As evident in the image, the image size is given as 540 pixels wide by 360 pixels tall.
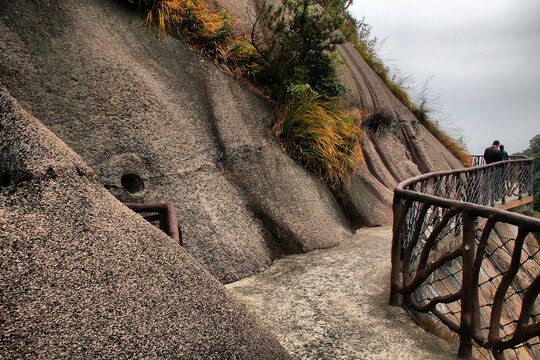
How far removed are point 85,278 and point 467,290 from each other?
207 cm

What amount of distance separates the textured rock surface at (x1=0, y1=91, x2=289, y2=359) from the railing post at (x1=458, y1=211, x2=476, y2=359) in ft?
4.13

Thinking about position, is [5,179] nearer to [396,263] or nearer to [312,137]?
[396,263]

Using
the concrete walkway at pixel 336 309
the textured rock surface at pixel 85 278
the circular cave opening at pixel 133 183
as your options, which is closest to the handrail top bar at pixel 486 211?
the concrete walkway at pixel 336 309

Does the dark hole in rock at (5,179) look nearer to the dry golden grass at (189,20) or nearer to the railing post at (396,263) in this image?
the railing post at (396,263)

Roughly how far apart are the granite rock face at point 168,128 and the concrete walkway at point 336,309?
410 millimetres

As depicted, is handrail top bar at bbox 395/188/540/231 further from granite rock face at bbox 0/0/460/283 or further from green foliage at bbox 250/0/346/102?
green foliage at bbox 250/0/346/102

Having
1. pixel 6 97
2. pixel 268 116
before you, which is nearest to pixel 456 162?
→ pixel 268 116

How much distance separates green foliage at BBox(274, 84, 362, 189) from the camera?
5465 millimetres

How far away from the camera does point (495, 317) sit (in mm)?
2086

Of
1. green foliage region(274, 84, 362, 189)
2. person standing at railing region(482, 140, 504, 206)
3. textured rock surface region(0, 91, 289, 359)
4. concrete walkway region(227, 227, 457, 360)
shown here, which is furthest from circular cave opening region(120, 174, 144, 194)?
person standing at railing region(482, 140, 504, 206)

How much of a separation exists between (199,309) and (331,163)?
428 cm

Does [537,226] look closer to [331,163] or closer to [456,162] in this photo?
[331,163]

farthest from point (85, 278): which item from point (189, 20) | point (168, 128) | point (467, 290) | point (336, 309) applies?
point (189, 20)

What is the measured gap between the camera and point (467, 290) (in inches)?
88.3
